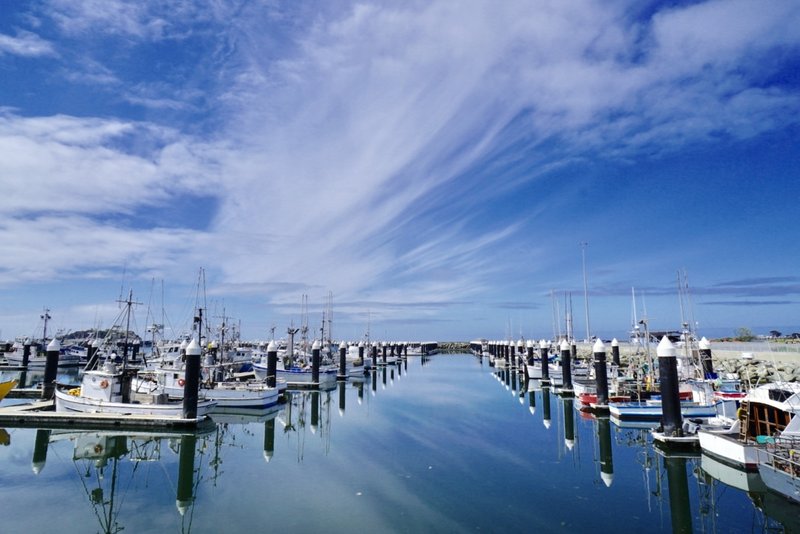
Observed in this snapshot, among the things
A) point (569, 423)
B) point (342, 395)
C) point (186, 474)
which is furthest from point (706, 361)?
point (186, 474)

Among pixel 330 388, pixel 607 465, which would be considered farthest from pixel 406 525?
pixel 330 388

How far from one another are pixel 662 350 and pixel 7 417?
36253 millimetres

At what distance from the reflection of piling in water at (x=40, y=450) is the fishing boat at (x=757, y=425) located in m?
27.8

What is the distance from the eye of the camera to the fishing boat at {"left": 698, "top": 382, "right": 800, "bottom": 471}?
17.3 metres

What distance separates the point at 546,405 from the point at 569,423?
317 inches

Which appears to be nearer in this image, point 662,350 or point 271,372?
point 662,350

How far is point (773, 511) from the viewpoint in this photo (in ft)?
47.9

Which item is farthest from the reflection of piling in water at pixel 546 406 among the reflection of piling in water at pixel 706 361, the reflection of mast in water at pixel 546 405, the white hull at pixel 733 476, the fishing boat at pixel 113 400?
the fishing boat at pixel 113 400

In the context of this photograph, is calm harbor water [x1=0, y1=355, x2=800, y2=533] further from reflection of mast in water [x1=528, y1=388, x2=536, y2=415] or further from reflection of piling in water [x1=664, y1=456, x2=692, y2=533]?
reflection of mast in water [x1=528, y1=388, x2=536, y2=415]

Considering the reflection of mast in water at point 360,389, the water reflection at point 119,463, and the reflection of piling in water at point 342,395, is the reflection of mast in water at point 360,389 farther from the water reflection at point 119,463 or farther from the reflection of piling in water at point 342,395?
the water reflection at point 119,463

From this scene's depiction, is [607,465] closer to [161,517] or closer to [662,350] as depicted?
[662,350]

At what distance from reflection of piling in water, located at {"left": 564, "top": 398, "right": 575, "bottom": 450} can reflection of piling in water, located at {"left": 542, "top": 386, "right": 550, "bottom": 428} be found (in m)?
1.16

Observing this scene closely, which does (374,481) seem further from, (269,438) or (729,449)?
(729,449)

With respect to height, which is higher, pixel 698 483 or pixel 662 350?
pixel 662 350
